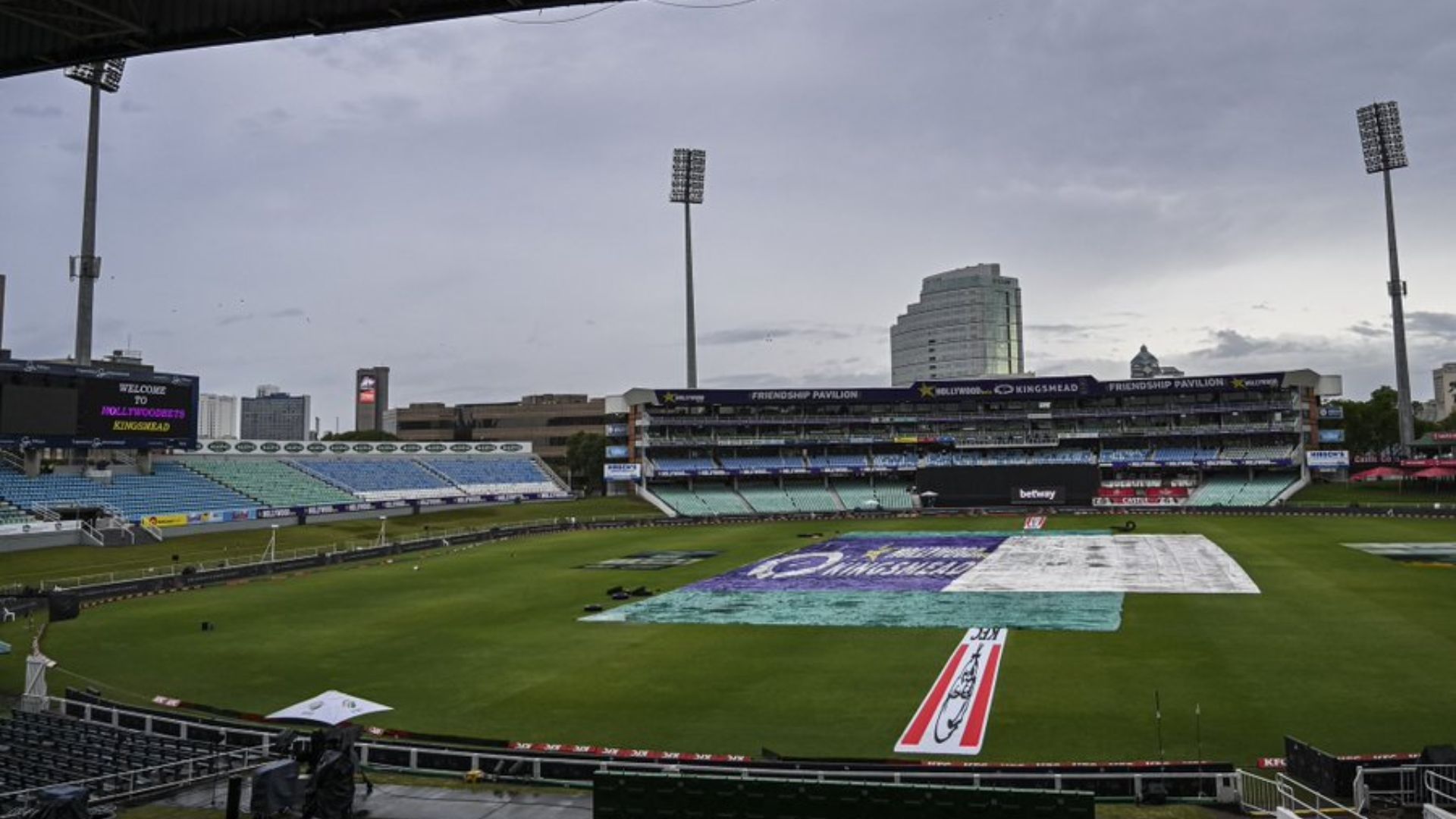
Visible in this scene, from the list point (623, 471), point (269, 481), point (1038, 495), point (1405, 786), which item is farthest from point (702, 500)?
point (1405, 786)

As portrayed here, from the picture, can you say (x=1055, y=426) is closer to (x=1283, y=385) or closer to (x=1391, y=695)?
(x=1283, y=385)

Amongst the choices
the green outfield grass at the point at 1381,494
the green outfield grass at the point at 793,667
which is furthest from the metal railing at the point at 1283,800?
the green outfield grass at the point at 1381,494

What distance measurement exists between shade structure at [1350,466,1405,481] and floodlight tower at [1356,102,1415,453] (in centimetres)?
455

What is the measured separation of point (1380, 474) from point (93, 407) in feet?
415

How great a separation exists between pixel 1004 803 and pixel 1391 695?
19.0m

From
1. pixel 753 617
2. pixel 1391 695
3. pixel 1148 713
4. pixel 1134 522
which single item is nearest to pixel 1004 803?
pixel 1148 713

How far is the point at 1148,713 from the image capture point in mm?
23625

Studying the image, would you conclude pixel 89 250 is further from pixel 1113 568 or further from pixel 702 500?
pixel 1113 568

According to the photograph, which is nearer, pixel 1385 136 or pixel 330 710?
pixel 330 710

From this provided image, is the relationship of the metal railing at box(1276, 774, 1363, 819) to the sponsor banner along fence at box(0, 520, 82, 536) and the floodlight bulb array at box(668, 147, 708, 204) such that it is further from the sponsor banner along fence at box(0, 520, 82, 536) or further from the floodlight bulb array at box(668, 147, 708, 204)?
the floodlight bulb array at box(668, 147, 708, 204)

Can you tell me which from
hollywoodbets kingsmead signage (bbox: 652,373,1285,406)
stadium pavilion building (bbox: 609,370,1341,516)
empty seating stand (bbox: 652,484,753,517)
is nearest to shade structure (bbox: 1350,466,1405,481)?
stadium pavilion building (bbox: 609,370,1341,516)

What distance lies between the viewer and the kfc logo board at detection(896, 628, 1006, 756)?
2172 cm

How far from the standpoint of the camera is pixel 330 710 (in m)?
20.1

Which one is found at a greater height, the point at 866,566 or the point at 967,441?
the point at 967,441
